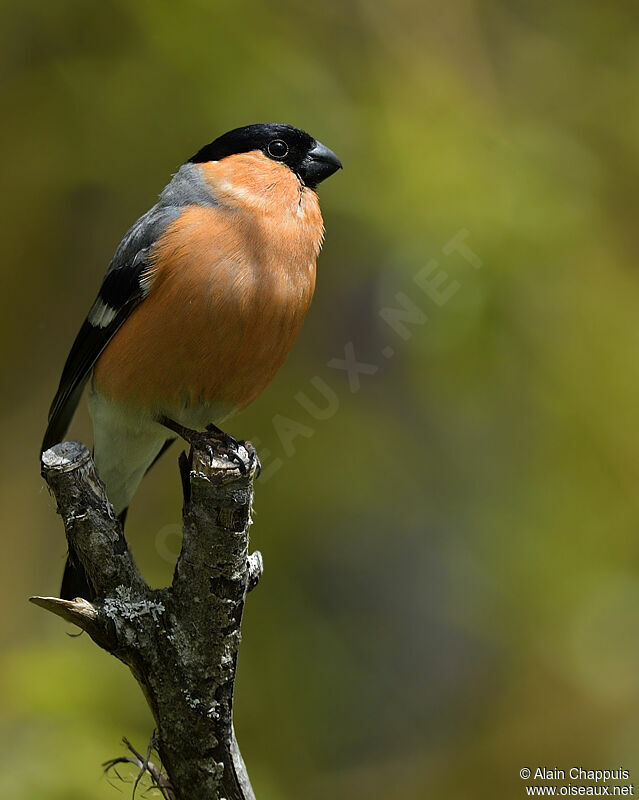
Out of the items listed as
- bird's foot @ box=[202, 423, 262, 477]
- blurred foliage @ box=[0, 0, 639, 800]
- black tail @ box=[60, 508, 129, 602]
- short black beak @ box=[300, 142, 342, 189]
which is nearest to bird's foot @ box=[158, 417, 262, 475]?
bird's foot @ box=[202, 423, 262, 477]

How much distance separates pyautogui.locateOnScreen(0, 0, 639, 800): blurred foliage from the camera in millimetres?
4262

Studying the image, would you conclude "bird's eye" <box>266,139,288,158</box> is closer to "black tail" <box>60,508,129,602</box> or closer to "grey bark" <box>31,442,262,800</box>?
"grey bark" <box>31,442,262,800</box>

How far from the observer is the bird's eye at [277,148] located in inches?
144

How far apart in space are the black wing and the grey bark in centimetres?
88

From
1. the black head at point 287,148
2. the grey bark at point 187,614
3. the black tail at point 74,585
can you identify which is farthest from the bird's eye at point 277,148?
the black tail at point 74,585

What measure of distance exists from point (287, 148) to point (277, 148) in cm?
4

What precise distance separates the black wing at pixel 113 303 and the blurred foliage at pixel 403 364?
0.96 m

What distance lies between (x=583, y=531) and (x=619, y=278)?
3.88 feet

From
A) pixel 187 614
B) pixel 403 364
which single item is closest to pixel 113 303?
pixel 187 614

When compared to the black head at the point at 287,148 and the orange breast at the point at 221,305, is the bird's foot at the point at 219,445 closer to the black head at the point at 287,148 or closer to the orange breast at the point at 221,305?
the orange breast at the point at 221,305

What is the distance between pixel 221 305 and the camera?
3.18 m

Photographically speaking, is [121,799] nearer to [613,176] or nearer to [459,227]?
[459,227]

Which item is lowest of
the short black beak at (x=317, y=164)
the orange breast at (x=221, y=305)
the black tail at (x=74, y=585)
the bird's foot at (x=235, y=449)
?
the black tail at (x=74, y=585)

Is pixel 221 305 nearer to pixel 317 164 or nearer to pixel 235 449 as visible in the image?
pixel 235 449
